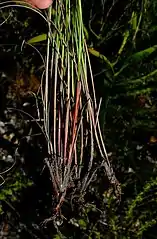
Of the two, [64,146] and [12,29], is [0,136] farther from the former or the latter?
[64,146]

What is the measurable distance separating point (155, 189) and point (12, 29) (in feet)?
2.50

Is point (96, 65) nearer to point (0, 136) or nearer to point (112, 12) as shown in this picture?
point (112, 12)

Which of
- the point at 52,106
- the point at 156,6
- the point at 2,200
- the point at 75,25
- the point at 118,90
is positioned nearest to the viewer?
the point at 75,25

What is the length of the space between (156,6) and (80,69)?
37 centimetres

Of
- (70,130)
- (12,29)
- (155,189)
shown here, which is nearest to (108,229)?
(155,189)

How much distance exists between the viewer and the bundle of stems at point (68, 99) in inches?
54.0

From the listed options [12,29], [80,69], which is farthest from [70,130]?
[12,29]

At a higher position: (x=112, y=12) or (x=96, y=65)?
(x=112, y=12)

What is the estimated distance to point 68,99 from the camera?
→ 1363 millimetres

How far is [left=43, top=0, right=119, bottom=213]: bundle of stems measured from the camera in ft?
4.50

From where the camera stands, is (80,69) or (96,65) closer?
(80,69)

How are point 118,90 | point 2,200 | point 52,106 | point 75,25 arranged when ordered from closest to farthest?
point 75,25 → point 52,106 → point 118,90 → point 2,200

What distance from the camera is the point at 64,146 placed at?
1378 millimetres

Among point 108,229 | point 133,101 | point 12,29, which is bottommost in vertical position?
point 108,229
